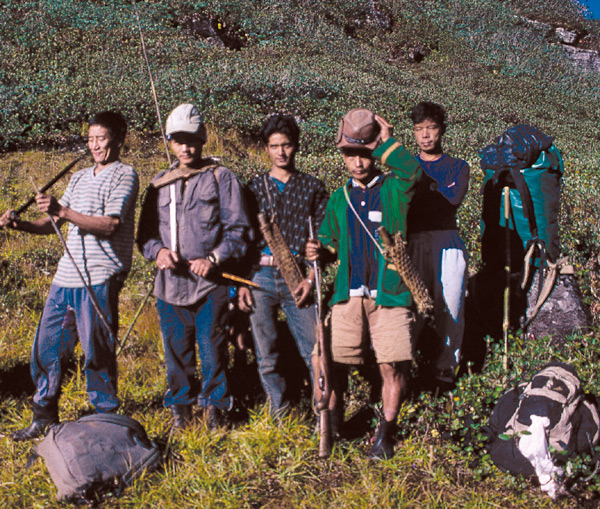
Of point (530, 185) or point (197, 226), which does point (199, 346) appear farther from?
point (530, 185)

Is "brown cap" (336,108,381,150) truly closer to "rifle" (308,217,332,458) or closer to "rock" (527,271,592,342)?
"rifle" (308,217,332,458)

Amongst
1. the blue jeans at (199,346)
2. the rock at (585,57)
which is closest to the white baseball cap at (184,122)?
the blue jeans at (199,346)

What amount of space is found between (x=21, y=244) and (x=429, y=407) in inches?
198

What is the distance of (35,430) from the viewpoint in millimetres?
3967

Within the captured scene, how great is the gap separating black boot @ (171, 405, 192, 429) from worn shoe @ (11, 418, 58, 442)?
30.6 inches

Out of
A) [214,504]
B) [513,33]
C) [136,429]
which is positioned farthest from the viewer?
[513,33]

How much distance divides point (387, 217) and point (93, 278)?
1.85 metres

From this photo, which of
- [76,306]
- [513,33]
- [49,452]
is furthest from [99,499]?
→ [513,33]

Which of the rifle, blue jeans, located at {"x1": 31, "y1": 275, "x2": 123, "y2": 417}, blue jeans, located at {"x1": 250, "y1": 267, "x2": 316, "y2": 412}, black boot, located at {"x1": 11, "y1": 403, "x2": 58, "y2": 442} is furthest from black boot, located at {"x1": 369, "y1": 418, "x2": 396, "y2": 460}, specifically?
black boot, located at {"x1": 11, "y1": 403, "x2": 58, "y2": 442}

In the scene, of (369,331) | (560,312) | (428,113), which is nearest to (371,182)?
(428,113)

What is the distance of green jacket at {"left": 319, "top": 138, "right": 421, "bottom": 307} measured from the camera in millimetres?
3391

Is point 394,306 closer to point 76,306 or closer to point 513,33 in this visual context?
point 76,306

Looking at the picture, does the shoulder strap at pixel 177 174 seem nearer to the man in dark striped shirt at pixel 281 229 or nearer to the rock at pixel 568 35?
the man in dark striped shirt at pixel 281 229

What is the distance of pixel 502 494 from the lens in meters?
3.55
